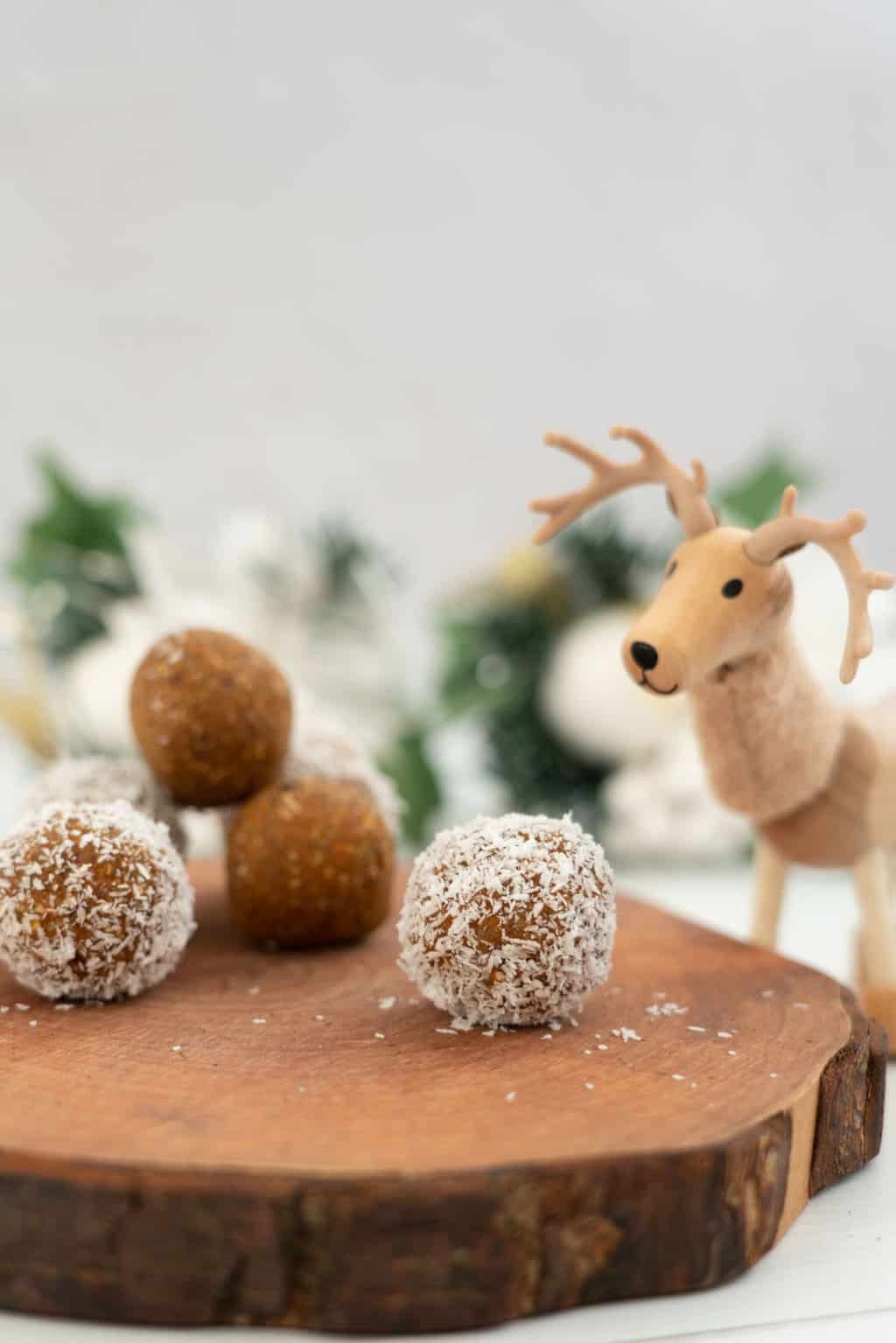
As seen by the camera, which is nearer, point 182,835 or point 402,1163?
point 402,1163

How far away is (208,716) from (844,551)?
0.47m

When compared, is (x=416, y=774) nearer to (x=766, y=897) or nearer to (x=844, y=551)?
(x=766, y=897)

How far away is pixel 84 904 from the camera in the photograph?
2.87ft

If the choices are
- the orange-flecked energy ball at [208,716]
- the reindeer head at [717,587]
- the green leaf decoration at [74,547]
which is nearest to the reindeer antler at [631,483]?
the reindeer head at [717,587]

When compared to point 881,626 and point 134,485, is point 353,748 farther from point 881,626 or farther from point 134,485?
point 134,485

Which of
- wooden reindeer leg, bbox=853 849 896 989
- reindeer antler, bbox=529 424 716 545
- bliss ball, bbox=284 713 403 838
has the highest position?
reindeer antler, bbox=529 424 716 545

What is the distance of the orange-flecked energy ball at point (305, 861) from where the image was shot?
1009 mm

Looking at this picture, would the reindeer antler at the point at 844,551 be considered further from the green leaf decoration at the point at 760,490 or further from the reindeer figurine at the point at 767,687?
the green leaf decoration at the point at 760,490

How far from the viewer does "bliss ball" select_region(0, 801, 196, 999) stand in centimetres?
87

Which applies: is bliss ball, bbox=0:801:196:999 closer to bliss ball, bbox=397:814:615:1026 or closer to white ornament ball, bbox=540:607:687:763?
bliss ball, bbox=397:814:615:1026

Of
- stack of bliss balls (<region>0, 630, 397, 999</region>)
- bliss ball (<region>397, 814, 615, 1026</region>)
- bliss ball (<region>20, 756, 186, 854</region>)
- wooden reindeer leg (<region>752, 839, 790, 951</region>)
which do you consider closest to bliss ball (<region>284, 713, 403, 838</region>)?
stack of bliss balls (<region>0, 630, 397, 999</region>)

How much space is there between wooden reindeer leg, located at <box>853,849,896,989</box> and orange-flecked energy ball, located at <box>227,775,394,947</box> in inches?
15.3

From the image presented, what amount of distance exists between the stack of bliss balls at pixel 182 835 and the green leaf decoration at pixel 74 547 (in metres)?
0.78

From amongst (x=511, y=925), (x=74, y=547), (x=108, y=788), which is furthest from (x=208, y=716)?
(x=74, y=547)
